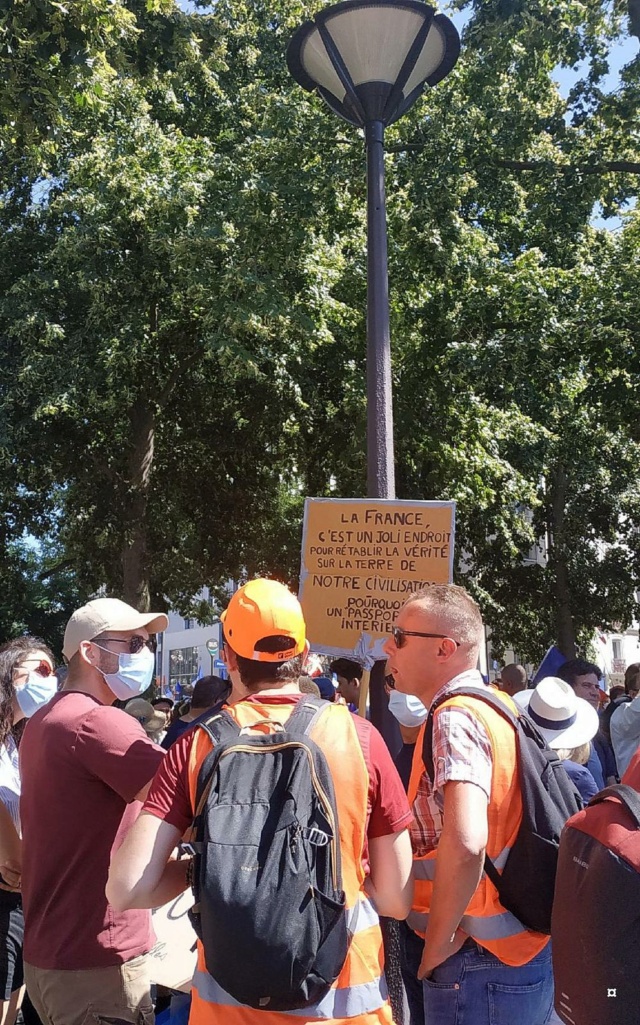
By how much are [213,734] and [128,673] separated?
3.45ft

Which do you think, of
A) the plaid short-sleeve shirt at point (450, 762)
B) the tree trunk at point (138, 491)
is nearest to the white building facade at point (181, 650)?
the tree trunk at point (138, 491)

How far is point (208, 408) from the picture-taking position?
1788 cm

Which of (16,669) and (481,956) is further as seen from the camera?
(16,669)

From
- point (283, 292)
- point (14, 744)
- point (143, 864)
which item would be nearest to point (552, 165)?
point (283, 292)

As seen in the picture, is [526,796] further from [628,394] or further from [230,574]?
[230,574]

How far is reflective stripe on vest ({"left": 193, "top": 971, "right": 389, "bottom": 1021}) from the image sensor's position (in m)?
2.16

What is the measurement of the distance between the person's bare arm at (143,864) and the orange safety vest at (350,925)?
0.12m

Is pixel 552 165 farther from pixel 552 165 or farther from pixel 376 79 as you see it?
pixel 376 79

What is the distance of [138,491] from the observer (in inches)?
631

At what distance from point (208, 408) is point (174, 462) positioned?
51.0 inches

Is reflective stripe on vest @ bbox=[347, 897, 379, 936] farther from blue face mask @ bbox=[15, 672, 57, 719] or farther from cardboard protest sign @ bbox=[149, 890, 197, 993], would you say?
blue face mask @ bbox=[15, 672, 57, 719]

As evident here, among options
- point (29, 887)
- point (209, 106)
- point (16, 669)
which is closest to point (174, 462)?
point (209, 106)

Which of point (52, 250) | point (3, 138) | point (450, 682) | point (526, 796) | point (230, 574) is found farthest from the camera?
point (230, 574)

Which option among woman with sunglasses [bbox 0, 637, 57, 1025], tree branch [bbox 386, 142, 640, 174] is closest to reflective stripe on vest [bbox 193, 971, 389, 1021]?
woman with sunglasses [bbox 0, 637, 57, 1025]
